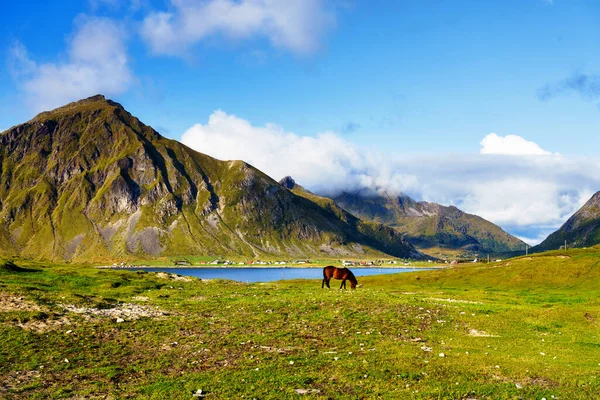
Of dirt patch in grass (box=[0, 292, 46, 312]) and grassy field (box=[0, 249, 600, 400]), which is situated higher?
dirt patch in grass (box=[0, 292, 46, 312])

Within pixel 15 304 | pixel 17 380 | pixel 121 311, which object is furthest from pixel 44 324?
pixel 17 380

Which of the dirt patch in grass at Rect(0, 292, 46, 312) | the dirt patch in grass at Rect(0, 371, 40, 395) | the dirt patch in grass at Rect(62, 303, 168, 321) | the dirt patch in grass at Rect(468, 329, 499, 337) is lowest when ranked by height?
the dirt patch in grass at Rect(0, 371, 40, 395)

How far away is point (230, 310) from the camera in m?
36.2

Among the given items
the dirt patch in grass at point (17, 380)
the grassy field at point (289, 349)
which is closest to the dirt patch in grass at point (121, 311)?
the grassy field at point (289, 349)

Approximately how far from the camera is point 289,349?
2367 centimetres

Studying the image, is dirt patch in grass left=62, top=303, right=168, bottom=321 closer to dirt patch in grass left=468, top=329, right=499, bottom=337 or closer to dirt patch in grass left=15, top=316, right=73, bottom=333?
dirt patch in grass left=15, top=316, right=73, bottom=333

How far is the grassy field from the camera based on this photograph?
57.6 feet

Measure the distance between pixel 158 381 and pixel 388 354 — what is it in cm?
1101

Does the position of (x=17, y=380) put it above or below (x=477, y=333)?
below

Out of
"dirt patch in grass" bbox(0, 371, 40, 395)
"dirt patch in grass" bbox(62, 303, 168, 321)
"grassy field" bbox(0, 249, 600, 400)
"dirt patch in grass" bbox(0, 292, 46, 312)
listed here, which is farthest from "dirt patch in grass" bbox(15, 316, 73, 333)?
"dirt patch in grass" bbox(0, 371, 40, 395)

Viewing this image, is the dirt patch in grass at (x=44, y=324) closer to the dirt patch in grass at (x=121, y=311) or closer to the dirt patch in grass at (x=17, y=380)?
the dirt patch in grass at (x=121, y=311)

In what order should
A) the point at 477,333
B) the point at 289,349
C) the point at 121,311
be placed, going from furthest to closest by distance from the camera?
the point at 121,311, the point at 477,333, the point at 289,349

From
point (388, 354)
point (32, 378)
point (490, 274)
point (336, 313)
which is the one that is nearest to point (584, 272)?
point (490, 274)

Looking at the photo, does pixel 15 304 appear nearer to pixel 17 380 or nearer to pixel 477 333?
pixel 17 380
